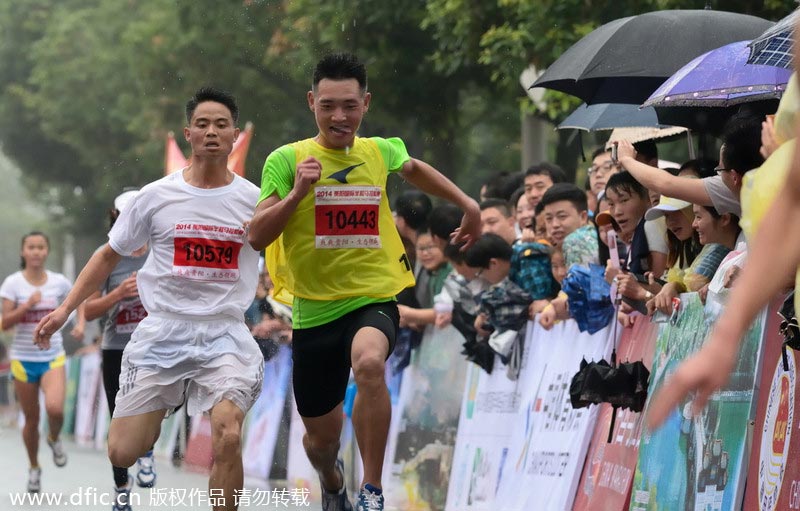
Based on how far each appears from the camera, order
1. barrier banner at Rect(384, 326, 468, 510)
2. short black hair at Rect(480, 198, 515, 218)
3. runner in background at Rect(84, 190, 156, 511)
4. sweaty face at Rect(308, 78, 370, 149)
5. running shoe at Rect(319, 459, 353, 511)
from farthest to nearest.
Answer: short black hair at Rect(480, 198, 515, 218)
barrier banner at Rect(384, 326, 468, 510)
runner in background at Rect(84, 190, 156, 511)
running shoe at Rect(319, 459, 353, 511)
sweaty face at Rect(308, 78, 370, 149)

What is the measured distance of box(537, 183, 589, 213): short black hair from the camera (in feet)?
33.9

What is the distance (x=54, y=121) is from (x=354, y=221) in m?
37.4

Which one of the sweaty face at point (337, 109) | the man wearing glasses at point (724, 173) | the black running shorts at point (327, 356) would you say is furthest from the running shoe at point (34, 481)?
the man wearing glasses at point (724, 173)

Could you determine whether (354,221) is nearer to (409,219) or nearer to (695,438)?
(695,438)

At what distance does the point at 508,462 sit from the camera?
10.4m

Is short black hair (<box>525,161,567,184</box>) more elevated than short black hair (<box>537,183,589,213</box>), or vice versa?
short black hair (<box>525,161,567,184</box>)

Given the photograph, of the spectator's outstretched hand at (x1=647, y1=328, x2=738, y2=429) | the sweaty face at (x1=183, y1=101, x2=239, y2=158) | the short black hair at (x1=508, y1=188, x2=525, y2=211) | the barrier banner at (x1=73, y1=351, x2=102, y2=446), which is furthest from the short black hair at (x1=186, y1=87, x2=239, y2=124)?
the barrier banner at (x1=73, y1=351, x2=102, y2=446)

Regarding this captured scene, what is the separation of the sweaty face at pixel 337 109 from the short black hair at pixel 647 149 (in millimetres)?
2266

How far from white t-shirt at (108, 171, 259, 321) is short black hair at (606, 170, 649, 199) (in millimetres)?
2148

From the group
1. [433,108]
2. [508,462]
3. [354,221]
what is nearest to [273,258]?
[354,221]

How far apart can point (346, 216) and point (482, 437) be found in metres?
3.49

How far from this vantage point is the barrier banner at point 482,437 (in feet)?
34.6

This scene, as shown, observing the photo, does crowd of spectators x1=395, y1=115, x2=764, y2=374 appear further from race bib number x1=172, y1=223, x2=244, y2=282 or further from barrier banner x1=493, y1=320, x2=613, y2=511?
race bib number x1=172, y1=223, x2=244, y2=282

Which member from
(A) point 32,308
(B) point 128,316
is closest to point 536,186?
(B) point 128,316
